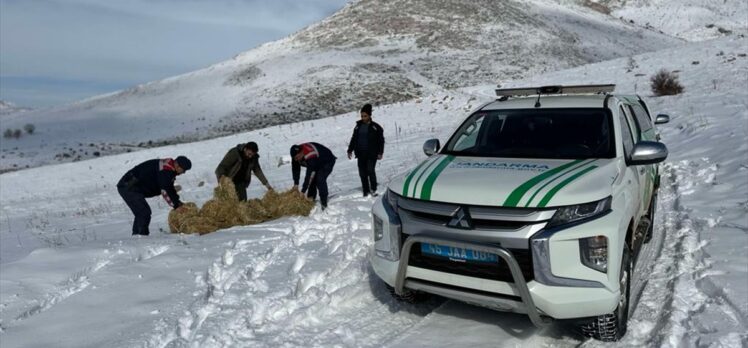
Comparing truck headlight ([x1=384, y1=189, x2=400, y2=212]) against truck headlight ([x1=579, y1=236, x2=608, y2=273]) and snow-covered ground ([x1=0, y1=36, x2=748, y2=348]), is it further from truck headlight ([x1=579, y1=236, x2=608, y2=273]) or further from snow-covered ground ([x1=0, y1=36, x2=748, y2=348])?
truck headlight ([x1=579, y1=236, x2=608, y2=273])

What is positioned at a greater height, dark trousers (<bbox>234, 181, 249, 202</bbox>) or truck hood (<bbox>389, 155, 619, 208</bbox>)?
truck hood (<bbox>389, 155, 619, 208</bbox>)

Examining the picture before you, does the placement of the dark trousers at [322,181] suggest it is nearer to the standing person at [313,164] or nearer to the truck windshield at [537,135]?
the standing person at [313,164]

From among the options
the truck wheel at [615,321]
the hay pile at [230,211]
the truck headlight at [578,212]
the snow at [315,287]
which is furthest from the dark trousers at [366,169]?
the truck headlight at [578,212]

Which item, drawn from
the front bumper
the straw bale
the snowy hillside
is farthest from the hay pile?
the snowy hillside

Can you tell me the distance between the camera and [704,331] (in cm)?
406

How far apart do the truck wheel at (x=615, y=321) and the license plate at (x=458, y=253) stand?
2.87ft

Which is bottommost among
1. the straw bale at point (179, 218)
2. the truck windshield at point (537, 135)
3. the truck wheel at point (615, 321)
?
the truck wheel at point (615, 321)

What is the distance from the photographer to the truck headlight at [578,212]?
12.1 feet

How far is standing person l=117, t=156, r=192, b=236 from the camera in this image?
7.62 metres

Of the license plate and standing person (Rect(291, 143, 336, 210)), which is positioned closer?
the license plate

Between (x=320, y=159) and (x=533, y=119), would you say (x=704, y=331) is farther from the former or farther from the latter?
(x=320, y=159)

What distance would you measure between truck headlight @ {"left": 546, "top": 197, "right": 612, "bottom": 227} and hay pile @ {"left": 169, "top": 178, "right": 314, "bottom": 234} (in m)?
5.01

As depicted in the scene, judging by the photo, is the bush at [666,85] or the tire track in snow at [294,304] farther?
the bush at [666,85]

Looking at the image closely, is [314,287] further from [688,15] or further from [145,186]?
[688,15]
